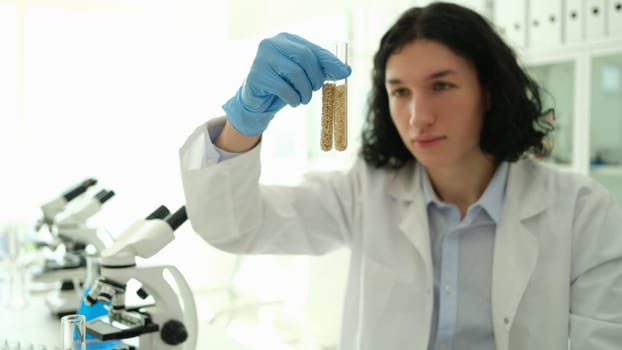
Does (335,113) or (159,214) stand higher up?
(335,113)

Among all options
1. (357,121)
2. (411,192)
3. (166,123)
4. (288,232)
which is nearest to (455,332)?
(411,192)

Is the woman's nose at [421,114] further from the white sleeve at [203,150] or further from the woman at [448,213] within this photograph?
the white sleeve at [203,150]

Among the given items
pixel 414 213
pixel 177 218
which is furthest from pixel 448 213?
pixel 177 218

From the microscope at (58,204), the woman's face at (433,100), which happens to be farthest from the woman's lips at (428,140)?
the microscope at (58,204)

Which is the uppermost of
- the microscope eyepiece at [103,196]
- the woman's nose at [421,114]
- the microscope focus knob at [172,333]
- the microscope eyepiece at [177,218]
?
the woman's nose at [421,114]

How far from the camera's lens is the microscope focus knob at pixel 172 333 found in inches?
43.4

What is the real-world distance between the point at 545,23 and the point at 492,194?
125 centimetres

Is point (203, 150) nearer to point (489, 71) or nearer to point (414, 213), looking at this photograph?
point (414, 213)

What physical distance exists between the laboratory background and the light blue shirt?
1067mm

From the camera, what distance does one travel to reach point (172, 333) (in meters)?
1.10

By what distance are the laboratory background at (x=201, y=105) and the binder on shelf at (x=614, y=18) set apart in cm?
1

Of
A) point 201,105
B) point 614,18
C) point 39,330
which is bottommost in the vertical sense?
point 39,330

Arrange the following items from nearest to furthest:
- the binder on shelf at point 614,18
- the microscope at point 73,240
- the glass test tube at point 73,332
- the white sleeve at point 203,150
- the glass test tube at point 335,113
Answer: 1. the glass test tube at point 73,332
2. the glass test tube at point 335,113
3. the white sleeve at point 203,150
4. the microscope at point 73,240
5. the binder on shelf at point 614,18

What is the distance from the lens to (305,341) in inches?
109
